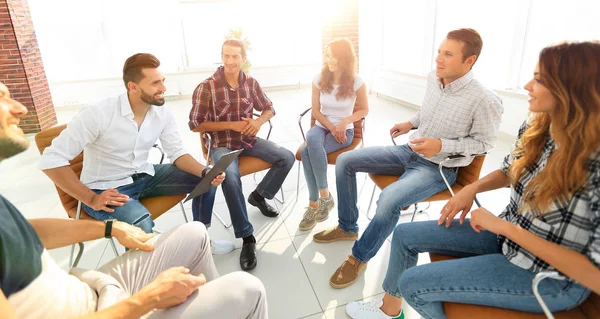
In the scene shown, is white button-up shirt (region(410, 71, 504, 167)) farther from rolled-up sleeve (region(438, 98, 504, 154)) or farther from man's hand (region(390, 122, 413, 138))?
man's hand (region(390, 122, 413, 138))

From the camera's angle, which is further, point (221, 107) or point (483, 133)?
point (221, 107)

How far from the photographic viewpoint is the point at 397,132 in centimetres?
233

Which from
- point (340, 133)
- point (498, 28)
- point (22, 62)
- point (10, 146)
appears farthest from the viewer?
point (22, 62)

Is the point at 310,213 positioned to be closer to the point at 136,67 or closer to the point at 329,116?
the point at 329,116

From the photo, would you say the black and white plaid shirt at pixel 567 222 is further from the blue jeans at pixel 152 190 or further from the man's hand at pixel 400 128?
the blue jeans at pixel 152 190

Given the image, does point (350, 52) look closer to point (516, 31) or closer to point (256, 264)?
point (256, 264)

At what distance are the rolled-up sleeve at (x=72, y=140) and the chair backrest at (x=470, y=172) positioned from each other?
6.51 ft

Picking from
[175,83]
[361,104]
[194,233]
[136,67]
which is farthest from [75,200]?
[175,83]

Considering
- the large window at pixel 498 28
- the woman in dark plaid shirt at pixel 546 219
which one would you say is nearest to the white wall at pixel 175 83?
the large window at pixel 498 28

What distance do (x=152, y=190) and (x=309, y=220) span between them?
108 centimetres

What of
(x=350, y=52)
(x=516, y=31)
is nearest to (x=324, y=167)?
(x=350, y=52)

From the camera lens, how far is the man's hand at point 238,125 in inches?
101

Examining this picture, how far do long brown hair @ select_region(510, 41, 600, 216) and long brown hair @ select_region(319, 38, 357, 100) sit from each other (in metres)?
1.79

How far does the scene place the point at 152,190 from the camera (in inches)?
84.0
